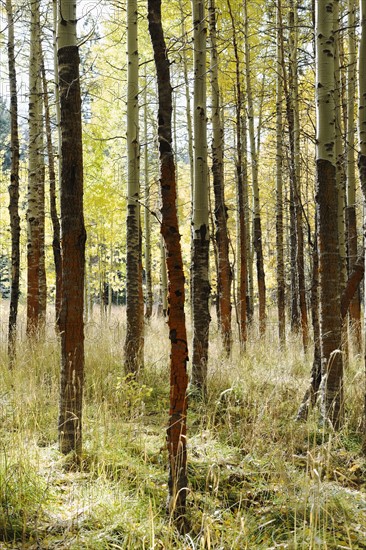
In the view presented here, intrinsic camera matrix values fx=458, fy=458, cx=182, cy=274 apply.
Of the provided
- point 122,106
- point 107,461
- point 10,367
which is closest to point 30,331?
point 10,367

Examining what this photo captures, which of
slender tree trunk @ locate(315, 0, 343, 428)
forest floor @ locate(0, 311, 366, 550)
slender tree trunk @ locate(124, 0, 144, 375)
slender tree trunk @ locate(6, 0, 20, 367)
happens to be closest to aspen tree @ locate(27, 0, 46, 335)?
slender tree trunk @ locate(6, 0, 20, 367)

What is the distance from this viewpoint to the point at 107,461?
→ 3.30m

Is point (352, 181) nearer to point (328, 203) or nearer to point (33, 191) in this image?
point (328, 203)

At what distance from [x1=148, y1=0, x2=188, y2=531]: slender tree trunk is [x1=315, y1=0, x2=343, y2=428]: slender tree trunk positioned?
2.12m

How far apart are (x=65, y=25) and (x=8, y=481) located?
326 centimetres

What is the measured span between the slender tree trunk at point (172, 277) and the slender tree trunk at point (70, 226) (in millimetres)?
1190

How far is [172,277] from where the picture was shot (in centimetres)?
254

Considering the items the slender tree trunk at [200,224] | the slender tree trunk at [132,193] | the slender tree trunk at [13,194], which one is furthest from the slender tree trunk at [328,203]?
the slender tree trunk at [13,194]

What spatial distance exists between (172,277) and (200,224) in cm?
307

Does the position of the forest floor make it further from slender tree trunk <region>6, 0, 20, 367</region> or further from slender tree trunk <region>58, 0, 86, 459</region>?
slender tree trunk <region>6, 0, 20, 367</region>

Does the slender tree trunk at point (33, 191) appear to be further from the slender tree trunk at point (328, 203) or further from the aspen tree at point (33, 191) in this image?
the slender tree trunk at point (328, 203)

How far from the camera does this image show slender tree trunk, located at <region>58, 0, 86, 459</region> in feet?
11.6

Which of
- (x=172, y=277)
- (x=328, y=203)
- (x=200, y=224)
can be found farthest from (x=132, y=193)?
(x=172, y=277)

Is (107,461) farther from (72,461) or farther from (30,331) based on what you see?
(30,331)
